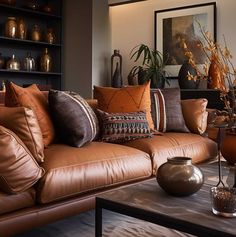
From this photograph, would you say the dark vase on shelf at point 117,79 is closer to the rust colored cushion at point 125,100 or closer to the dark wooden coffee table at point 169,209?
the rust colored cushion at point 125,100

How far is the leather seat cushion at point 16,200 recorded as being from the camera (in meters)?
1.69

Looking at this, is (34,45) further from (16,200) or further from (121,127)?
(16,200)

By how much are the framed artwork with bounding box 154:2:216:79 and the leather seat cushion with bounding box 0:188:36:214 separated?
350cm

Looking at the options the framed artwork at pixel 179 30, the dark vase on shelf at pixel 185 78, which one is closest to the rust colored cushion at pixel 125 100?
the dark vase on shelf at pixel 185 78

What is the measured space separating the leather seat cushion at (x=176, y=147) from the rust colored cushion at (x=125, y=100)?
293mm

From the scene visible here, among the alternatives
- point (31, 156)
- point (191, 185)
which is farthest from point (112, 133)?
point (191, 185)

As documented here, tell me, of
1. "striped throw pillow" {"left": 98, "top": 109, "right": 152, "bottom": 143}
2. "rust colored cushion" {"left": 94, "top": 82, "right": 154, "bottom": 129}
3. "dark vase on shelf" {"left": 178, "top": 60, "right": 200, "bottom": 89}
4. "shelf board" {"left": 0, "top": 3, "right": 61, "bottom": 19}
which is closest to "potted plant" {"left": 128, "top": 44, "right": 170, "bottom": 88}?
"dark vase on shelf" {"left": 178, "top": 60, "right": 200, "bottom": 89}

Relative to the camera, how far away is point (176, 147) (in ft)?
9.05

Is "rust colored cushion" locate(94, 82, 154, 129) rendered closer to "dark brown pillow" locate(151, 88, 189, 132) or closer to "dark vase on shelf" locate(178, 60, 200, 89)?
"dark brown pillow" locate(151, 88, 189, 132)

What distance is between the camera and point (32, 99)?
7.89ft

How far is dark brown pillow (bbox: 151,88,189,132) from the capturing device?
126 inches

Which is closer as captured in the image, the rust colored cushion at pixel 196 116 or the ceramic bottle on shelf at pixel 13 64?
the rust colored cushion at pixel 196 116

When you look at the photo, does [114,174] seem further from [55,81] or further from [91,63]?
[55,81]

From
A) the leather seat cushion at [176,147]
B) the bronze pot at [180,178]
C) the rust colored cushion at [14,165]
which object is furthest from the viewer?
the leather seat cushion at [176,147]
